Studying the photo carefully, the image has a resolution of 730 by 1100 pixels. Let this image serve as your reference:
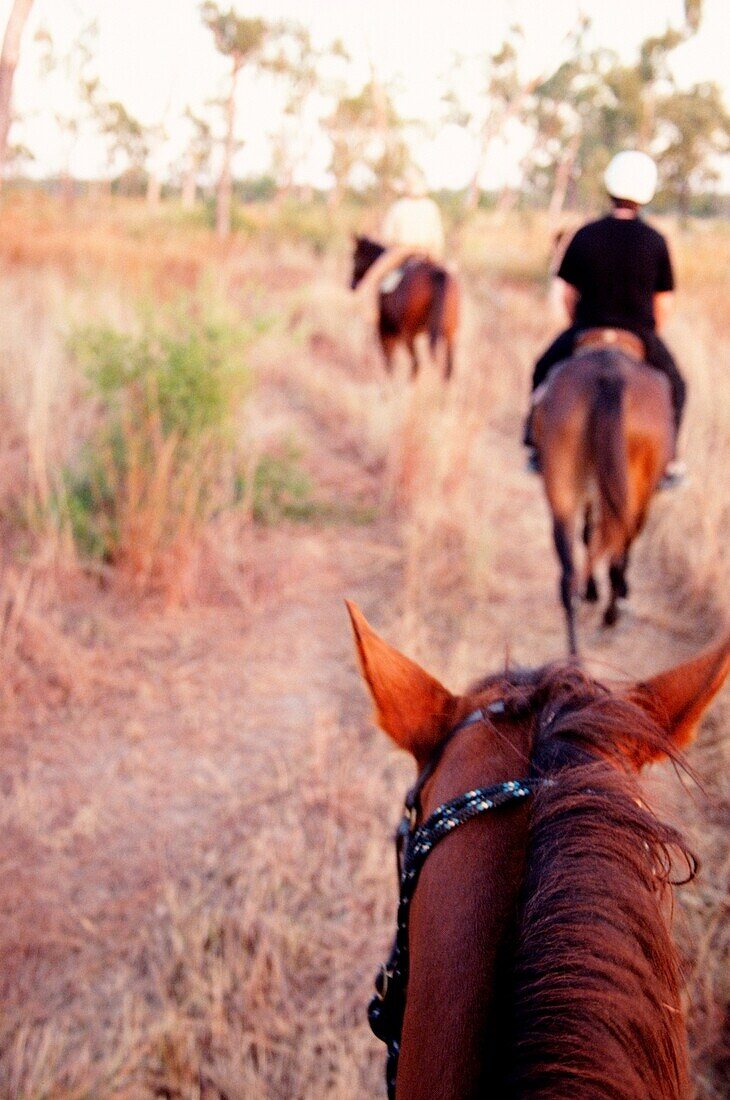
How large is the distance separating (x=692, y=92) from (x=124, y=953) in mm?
27227

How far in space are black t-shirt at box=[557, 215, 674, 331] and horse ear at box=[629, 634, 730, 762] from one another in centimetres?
320

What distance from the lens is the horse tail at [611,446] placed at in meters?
3.41

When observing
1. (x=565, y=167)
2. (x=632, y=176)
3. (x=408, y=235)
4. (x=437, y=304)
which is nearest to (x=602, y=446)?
(x=632, y=176)

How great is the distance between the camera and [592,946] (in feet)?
2.31

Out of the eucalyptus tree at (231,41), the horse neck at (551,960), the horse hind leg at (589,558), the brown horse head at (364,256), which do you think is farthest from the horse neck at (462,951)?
the eucalyptus tree at (231,41)

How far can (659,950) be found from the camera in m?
0.74

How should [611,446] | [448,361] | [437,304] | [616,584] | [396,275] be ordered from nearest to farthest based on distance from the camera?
[611,446]
[616,584]
[437,304]
[448,361]
[396,275]

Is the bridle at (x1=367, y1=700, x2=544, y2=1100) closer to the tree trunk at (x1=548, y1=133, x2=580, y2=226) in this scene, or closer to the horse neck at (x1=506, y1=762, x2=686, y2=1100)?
the horse neck at (x1=506, y1=762, x2=686, y2=1100)

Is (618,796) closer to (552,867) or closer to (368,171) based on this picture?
(552,867)

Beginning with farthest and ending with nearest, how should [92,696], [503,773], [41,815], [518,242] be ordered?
[518,242], [92,696], [41,815], [503,773]


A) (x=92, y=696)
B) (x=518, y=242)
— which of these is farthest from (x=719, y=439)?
(x=518, y=242)

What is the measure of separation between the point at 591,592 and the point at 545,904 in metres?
3.66

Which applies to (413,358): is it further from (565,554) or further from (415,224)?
(565,554)

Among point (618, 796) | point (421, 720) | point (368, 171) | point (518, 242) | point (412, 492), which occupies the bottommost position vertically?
point (412, 492)
